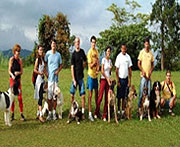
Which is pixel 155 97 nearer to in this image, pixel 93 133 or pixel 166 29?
pixel 93 133

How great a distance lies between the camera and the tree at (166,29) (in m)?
33.4

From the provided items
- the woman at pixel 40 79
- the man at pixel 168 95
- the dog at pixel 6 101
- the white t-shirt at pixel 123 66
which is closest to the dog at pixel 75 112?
the woman at pixel 40 79

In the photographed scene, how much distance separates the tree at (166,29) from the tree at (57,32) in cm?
1041

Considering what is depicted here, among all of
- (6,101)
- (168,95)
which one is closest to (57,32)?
(168,95)

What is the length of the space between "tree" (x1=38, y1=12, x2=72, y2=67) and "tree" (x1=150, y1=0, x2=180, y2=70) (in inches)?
410

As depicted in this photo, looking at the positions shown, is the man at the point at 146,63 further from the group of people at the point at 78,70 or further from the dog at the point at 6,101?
the dog at the point at 6,101

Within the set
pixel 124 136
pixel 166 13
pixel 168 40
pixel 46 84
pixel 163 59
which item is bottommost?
pixel 124 136

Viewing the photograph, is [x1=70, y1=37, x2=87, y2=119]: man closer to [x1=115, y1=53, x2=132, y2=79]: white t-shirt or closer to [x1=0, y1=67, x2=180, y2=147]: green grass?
[x1=115, y1=53, x2=132, y2=79]: white t-shirt

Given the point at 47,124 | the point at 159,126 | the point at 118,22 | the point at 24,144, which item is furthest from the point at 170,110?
the point at 118,22

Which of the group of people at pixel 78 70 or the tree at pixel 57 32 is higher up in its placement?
the tree at pixel 57 32

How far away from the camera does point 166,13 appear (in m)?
33.4

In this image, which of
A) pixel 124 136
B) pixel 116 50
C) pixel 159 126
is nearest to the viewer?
pixel 124 136

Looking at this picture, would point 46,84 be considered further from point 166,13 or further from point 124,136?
point 166,13

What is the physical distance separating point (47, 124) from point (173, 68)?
94.6 feet
